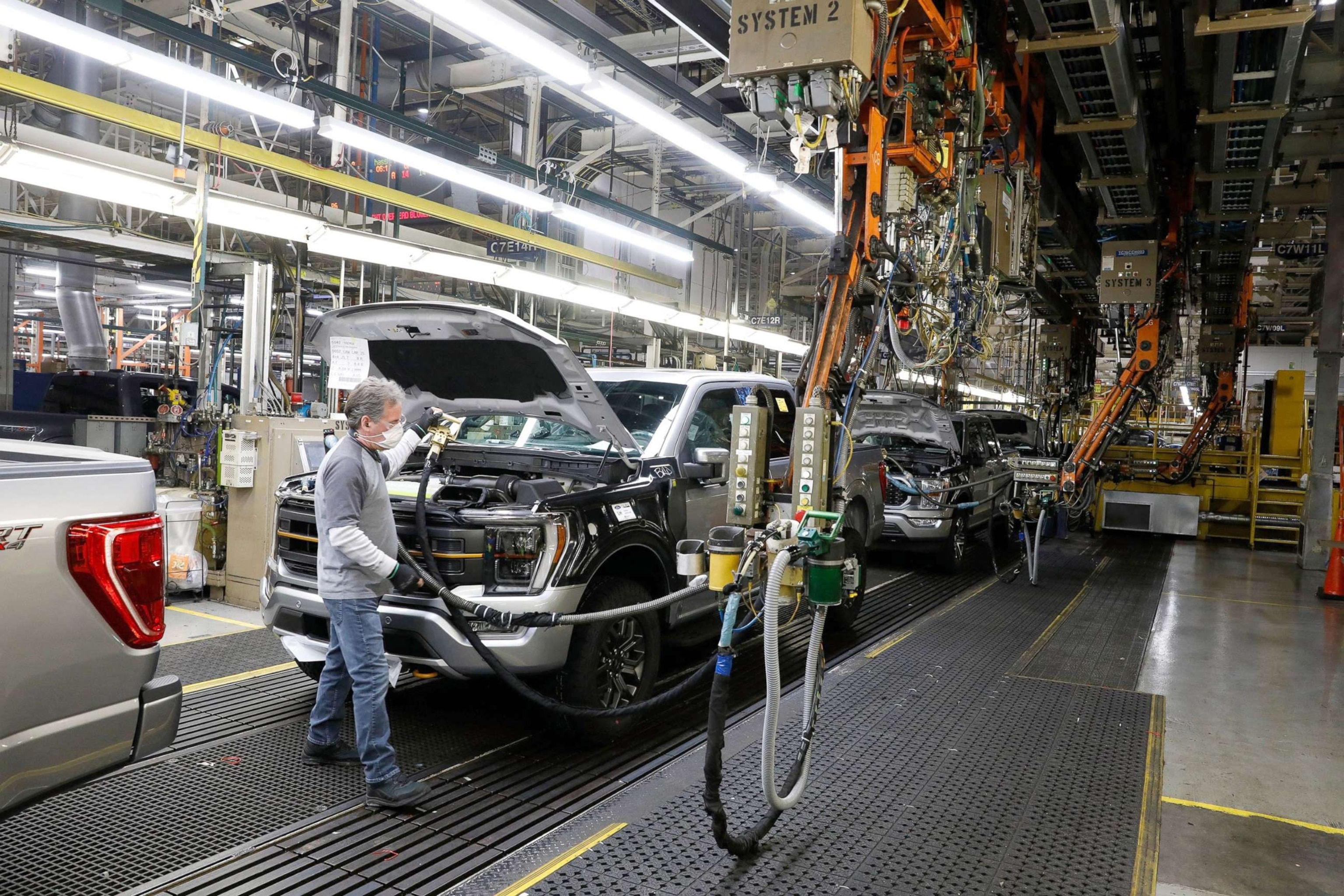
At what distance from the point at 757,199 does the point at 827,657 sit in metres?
10.4

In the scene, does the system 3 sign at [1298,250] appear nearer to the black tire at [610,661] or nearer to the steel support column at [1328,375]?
the steel support column at [1328,375]

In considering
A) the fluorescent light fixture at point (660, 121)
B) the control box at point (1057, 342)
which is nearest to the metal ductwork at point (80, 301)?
the fluorescent light fixture at point (660, 121)

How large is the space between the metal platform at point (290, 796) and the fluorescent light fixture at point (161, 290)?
13.2m

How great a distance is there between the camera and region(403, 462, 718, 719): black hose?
10.8ft

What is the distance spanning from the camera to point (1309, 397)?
26547 mm

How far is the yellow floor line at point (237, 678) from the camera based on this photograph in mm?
Result: 4473

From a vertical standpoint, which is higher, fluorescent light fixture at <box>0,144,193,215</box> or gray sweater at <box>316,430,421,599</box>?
fluorescent light fixture at <box>0,144,193,215</box>

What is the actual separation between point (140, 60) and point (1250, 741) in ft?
21.4

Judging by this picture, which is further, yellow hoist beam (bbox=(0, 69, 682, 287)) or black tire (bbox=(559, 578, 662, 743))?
yellow hoist beam (bbox=(0, 69, 682, 287))

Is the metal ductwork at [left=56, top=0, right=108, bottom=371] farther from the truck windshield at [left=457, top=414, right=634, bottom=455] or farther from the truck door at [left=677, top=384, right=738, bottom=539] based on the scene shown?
the truck door at [left=677, top=384, right=738, bottom=539]

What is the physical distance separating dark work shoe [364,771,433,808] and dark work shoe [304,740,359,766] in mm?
369

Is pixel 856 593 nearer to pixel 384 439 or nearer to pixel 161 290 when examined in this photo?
pixel 384 439

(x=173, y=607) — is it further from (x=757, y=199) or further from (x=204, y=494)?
(x=757, y=199)

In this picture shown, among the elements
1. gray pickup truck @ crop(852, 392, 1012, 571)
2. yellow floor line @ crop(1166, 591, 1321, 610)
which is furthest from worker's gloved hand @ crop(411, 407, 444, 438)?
yellow floor line @ crop(1166, 591, 1321, 610)
